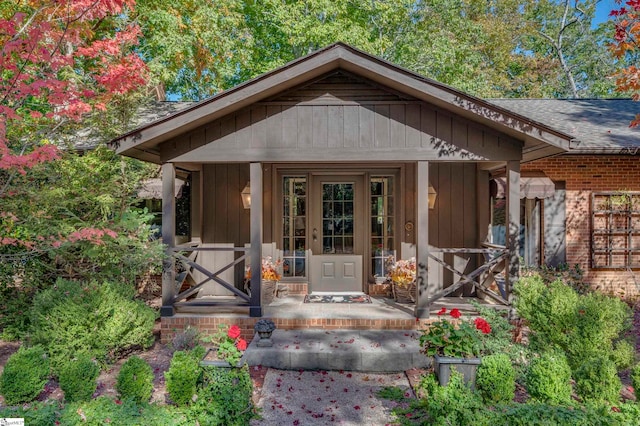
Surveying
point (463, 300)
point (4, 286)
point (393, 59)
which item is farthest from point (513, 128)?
point (393, 59)

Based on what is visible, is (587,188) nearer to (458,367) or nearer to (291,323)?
(458,367)

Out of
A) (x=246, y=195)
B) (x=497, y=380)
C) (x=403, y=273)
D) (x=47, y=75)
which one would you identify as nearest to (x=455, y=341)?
(x=497, y=380)

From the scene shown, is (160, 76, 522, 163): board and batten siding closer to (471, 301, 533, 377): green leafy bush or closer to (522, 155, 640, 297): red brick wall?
(471, 301, 533, 377): green leafy bush

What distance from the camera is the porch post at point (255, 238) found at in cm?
602

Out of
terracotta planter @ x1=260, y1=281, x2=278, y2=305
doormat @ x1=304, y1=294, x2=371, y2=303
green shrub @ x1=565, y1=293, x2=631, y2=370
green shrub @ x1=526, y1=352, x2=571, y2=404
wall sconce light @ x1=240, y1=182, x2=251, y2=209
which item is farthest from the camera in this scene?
wall sconce light @ x1=240, y1=182, x2=251, y2=209

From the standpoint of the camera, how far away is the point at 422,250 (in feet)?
19.8

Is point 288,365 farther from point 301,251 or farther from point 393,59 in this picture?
point 393,59

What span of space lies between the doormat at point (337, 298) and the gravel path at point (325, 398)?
2.24 meters

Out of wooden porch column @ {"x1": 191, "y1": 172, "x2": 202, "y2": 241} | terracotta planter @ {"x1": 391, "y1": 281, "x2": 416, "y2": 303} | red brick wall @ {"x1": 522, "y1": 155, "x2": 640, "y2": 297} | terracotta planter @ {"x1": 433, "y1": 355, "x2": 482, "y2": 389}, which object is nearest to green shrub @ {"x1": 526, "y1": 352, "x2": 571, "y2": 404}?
terracotta planter @ {"x1": 433, "y1": 355, "x2": 482, "y2": 389}

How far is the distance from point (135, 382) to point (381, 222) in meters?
5.35

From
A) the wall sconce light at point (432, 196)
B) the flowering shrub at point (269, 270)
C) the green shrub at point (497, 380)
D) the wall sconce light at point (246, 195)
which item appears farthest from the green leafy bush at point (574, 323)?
the wall sconce light at point (246, 195)

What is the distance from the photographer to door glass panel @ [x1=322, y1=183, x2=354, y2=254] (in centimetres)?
798

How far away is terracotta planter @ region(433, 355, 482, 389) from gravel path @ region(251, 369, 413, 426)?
1.78 ft

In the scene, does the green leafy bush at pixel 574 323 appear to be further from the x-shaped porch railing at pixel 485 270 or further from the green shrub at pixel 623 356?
the x-shaped porch railing at pixel 485 270
